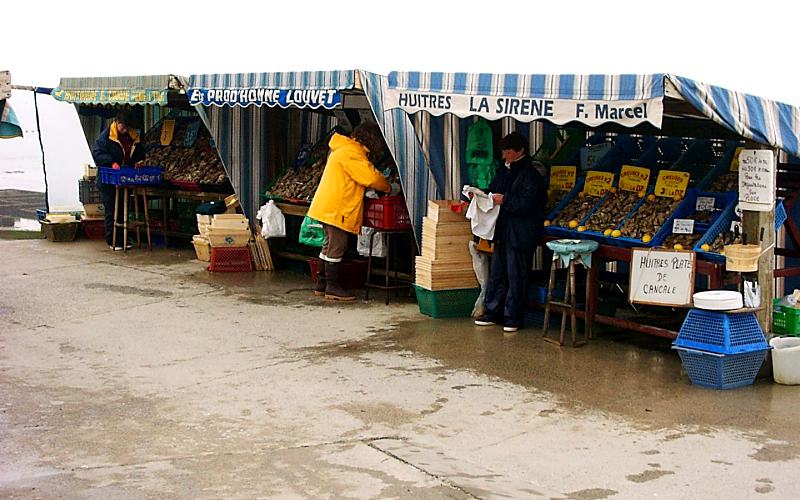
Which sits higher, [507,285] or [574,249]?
[574,249]

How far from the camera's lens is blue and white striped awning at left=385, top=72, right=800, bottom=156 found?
7633 mm

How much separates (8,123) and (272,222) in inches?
127

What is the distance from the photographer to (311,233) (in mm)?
12391

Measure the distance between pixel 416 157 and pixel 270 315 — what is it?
2.09m

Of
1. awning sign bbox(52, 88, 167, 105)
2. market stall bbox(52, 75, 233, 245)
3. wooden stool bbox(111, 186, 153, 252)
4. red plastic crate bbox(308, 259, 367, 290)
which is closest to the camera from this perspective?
red plastic crate bbox(308, 259, 367, 290)

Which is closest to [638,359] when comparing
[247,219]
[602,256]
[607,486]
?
[602,256]

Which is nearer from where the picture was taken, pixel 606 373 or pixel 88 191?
pixel 606 373

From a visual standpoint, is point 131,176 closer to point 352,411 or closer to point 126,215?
point 126,215

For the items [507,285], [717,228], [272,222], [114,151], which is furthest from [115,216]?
[717,228]

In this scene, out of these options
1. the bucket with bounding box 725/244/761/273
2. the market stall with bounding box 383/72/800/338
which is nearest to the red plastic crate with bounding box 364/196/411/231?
the market stall with bounding box 383/72/800/338

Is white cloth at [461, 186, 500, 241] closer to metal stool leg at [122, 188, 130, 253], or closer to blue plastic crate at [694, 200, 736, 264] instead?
blue plastic crate at [694, 200, 736, 264]

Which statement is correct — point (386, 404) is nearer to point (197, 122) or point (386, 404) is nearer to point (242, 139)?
point (242, 139)

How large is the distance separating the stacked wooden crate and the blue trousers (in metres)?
0.32

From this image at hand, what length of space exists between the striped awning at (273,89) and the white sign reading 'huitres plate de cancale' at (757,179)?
3.87m
